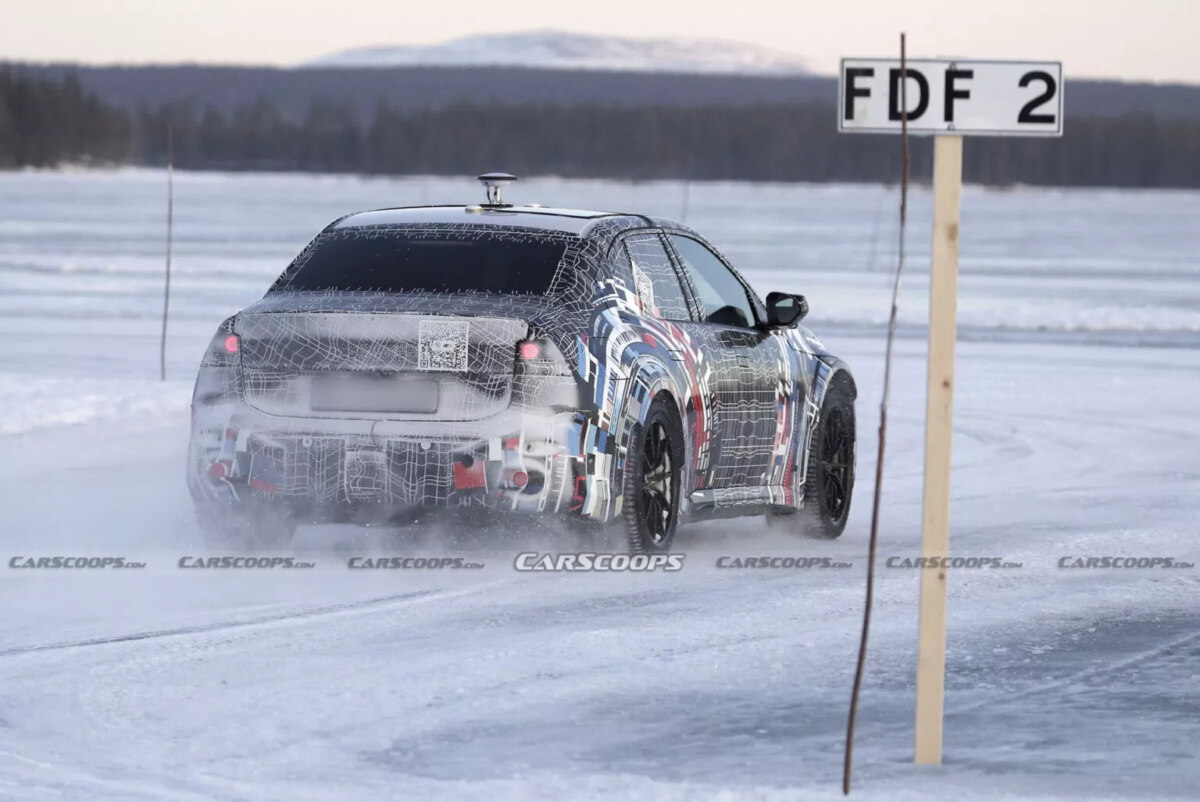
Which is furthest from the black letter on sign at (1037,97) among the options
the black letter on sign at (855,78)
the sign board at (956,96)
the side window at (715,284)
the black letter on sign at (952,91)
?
the side window at (715,284)

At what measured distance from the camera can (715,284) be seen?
10.9 meters

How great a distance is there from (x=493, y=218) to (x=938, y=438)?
4.45 meters

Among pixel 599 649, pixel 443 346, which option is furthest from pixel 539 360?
pixel 599 649

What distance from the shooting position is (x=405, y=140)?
18412 centimetres

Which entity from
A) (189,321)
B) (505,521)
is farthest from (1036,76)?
(189,321)

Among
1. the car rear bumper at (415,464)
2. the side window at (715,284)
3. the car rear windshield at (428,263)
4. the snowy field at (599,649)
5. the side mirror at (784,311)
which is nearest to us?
the snowy field at (599,649)

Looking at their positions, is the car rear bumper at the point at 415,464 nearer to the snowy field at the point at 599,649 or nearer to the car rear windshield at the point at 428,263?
the snowy field at the point at 599,649

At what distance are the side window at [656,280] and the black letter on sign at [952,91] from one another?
4038 millimetres

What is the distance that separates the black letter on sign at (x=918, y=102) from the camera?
5.91 metres

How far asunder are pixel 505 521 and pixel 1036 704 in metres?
2.90

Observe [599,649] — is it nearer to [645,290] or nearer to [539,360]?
[539,360]

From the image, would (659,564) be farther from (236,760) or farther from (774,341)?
(236,760)

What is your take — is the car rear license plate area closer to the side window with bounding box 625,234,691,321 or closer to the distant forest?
the side window with bounding box 625,234,691,321

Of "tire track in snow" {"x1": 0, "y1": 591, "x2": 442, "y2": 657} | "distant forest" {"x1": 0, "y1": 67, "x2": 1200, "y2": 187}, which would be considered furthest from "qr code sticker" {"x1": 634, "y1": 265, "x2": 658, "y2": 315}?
"distant forest" {"x1": 0, "y1": 67, "x2": 1200, "y2": 187}
